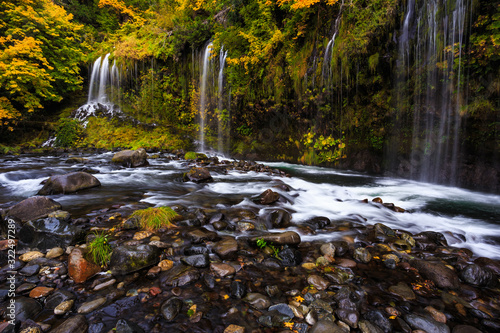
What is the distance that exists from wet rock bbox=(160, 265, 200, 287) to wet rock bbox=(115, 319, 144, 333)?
60 cm

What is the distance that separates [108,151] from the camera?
14375 millimetres

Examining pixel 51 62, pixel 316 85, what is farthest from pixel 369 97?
pixel 51 62

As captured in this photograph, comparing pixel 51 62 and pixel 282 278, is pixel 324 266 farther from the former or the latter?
pixel 51 62

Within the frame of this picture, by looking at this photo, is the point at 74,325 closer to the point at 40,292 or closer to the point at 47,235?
the point at 40,292

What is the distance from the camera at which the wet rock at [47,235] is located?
9.81ft

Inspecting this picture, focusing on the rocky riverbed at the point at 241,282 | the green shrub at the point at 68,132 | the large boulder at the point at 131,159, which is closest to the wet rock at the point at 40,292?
the rocky riverbed at the point at 241,282

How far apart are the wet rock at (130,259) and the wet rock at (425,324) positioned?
277cm

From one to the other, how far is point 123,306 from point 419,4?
1073 centimetres

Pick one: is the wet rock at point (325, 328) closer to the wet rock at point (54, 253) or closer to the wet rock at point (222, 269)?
the wet rock at point (222, 269)

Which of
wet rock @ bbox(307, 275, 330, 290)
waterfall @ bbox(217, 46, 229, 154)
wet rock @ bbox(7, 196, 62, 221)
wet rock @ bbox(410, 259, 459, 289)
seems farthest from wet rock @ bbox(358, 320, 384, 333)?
waterfall @ bbox(217, 46, 229, 154)

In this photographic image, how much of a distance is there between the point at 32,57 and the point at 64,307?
19.2m

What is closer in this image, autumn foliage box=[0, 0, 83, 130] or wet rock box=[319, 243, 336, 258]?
wet rock box=[319, 243, 336, 258]

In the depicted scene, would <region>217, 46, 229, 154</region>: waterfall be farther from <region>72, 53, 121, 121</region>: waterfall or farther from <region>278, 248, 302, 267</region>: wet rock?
<region>278, 248, 302, 267</region>: wet rock

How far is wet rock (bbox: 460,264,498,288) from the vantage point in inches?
100
